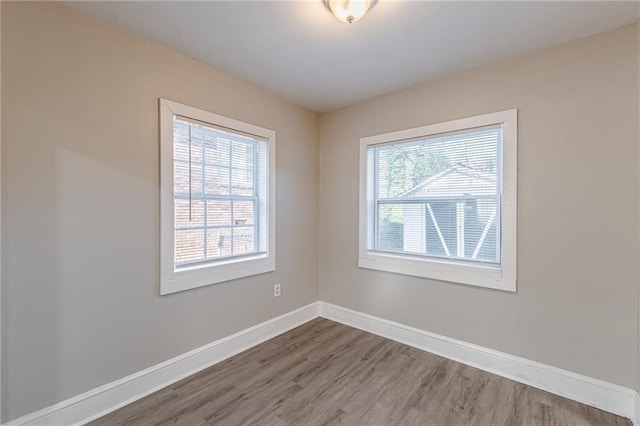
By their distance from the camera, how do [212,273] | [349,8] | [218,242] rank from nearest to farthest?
[349,8] < [212,273] < [218,242]

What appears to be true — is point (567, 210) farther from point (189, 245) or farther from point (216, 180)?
point (189, 245)

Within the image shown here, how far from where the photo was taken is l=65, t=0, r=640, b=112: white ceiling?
1.65 m

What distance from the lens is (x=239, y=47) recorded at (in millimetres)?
2059

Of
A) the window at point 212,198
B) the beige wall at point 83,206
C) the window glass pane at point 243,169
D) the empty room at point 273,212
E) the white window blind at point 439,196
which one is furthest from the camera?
the window glass pane at point 243,169

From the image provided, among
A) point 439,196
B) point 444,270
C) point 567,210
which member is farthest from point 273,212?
point 567,210

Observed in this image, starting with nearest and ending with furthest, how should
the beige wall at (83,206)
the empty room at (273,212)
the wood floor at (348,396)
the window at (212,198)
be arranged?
the beige wall at (83,206)
the empty room at (273,212)
the wood floor at (348,396)
the window at (212,198)

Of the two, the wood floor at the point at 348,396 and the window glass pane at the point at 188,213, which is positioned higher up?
the window glass pane at the point at 188,213

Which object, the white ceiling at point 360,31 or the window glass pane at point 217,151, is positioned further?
the window glass pane at point 217,151

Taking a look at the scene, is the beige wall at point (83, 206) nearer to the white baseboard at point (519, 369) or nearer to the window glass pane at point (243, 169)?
the window glass pane at point (243, 169)

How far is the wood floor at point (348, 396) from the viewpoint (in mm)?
1742

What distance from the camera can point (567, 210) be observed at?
196 cm

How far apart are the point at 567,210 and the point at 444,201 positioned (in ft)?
2.78

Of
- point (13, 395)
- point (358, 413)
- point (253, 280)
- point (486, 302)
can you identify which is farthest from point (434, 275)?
point (13, 395)

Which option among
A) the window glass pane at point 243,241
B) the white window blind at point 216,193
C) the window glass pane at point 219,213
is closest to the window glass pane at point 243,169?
the white window blind at point 216,193
